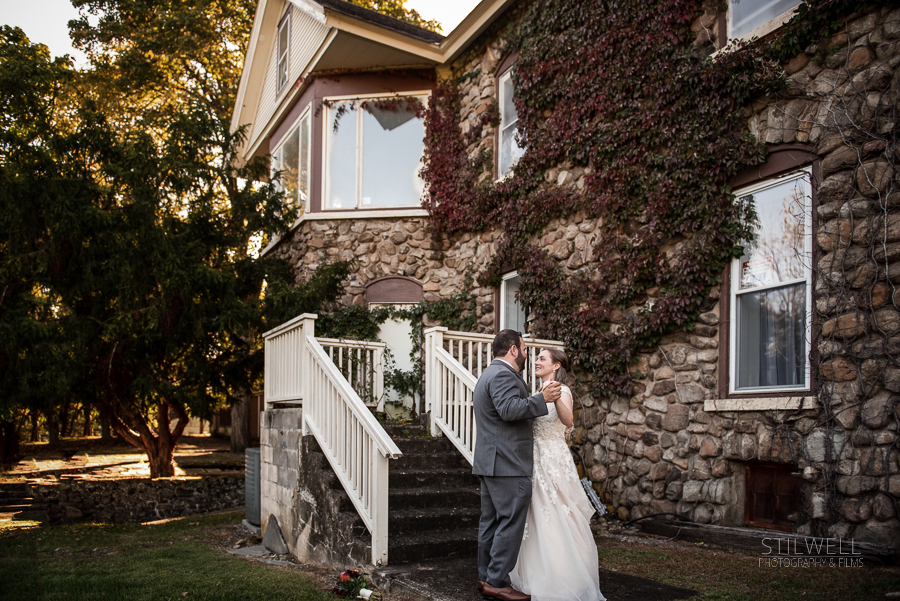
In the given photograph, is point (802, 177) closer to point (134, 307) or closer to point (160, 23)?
point (134, 307)

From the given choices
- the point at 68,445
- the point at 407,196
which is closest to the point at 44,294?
the point at 407,196

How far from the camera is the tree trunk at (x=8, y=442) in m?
16.9

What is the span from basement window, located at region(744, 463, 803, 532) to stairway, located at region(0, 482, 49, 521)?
9.82 m

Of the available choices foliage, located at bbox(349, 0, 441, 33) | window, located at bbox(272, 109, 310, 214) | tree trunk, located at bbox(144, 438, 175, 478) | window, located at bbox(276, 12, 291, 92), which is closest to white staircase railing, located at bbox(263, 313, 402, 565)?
window, located at bbox(272, 109, 310, 214)

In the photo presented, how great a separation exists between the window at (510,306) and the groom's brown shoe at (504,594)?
209 inches

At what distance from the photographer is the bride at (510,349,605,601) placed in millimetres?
4434

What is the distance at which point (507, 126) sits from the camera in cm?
1038

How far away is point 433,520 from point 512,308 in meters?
4.37

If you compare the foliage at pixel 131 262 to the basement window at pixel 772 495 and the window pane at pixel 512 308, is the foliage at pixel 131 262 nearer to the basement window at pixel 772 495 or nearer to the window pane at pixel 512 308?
the window pane at pixel 512 308

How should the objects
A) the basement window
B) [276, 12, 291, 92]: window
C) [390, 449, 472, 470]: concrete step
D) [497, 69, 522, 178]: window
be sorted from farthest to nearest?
[276, 12, 291, 92]: window
[497, 69, 522, 178]: window
[390, 449, 472, 470]: concrete step
the basement window

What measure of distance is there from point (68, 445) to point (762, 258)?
79.9ft

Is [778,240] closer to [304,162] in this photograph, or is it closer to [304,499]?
[304,499]

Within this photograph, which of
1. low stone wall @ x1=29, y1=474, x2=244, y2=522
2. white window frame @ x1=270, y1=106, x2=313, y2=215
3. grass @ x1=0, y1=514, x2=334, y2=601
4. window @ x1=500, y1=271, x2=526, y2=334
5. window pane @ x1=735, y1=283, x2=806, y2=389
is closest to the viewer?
grass @ x1=0, y1=514, x2=334, y2=601

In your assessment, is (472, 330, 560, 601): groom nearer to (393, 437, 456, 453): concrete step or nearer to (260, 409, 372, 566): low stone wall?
(260, 409, 372, 566): low stone wall
